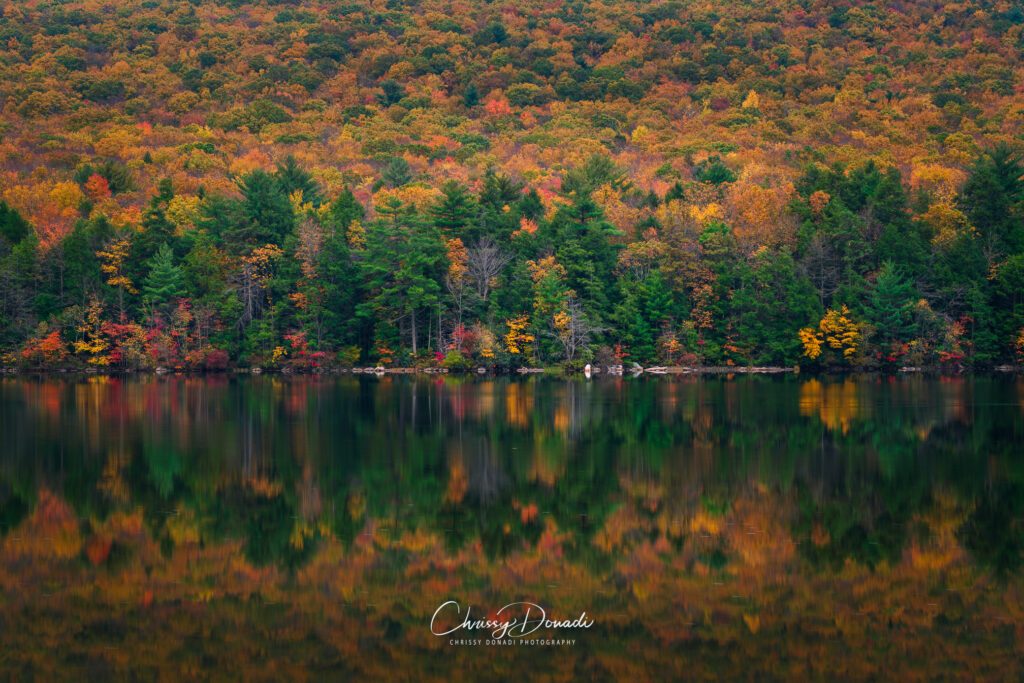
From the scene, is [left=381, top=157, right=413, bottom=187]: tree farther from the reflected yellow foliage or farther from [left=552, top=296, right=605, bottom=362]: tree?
the reflected yellow foliage

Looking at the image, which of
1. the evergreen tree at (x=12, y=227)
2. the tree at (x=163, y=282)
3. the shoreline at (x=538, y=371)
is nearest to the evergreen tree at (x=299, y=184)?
the tree at (x=163, y=282)

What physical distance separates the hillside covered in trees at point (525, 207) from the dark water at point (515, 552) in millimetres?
41647

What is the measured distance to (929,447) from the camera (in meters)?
22.4

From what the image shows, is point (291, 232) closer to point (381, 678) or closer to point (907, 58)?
point (381, 678)

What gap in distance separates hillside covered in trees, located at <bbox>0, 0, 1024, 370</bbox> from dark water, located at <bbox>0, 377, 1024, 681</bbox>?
137 feet

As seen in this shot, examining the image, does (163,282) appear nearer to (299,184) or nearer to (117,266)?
(117,266)

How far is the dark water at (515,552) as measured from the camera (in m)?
9.48

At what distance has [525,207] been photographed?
74438 mm

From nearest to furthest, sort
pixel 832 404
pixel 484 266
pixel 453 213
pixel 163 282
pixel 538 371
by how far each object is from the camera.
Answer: pixel 832 404 < pixel 538 371 < pixel 484 266 < pixel 163 282 < pixel 453 213

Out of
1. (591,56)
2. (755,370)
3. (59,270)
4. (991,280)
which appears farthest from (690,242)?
(591,56)

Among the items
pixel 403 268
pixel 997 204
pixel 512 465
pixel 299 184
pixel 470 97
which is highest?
pixel 470 97

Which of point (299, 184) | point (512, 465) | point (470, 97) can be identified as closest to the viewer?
point (512, 465)

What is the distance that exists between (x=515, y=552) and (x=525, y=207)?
207 feet

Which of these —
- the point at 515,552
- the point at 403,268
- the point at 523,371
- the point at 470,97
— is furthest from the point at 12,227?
the point at 470,97
